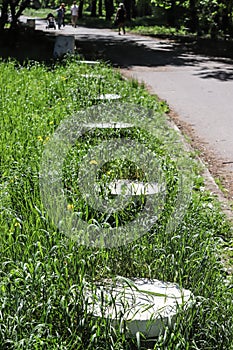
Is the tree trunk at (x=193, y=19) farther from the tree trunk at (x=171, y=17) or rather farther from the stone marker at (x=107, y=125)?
the stone marker at (x=107, y=125)

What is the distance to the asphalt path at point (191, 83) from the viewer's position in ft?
30.9

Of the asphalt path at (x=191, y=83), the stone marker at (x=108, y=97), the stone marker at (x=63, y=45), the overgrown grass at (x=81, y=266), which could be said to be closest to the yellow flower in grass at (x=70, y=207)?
the overgrown grass at (x=81, y=266)

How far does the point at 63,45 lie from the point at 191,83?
151 inches

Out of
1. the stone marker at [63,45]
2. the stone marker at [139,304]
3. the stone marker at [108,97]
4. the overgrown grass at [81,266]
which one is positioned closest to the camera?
the overgrown grass at [81,266]

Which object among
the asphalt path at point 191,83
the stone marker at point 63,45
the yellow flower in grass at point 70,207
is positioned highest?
the yellow flower in grass at point 70,207

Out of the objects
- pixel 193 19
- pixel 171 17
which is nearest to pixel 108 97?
pixel 193 19

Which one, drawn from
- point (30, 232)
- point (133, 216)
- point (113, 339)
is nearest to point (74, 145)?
point (133, 216)

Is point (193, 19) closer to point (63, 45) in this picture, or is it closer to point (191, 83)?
point (63, 45)

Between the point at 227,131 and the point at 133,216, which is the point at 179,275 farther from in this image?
the point at 227,131

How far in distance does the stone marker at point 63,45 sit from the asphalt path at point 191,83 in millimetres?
1194

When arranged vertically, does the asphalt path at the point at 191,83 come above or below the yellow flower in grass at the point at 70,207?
below

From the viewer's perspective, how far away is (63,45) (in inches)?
704

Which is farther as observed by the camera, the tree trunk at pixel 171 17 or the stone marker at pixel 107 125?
the tree trunk at pixel 171 17

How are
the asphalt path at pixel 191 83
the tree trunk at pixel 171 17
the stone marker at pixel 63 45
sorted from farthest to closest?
the tree trunk at pixel 171 17 < the stone marker at pixel 63 45 < the asphalt path at pixel 191 83
